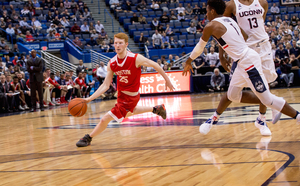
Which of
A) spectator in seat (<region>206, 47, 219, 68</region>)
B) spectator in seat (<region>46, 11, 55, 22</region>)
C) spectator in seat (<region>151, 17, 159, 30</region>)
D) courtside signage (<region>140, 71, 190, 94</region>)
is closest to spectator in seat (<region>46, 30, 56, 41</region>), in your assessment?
spectator in seat (<region>46, 11, 55, 22</region>)

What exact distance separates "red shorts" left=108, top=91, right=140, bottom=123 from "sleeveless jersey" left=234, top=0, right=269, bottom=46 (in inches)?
68.0

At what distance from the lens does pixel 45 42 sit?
1803 cm

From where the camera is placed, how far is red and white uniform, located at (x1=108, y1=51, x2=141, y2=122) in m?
4.56

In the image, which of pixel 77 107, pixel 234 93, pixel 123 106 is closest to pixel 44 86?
pixel 77 107

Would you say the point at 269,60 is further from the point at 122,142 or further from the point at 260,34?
the point at 122,142

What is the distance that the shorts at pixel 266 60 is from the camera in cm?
430

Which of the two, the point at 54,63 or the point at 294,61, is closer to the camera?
the point at 294,61

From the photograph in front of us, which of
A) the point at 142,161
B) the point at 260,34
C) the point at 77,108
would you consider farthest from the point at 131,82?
the point at 260,34

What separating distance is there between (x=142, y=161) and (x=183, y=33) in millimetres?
17999

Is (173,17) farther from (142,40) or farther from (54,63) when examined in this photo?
(54,63)

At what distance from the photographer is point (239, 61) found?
157 inches

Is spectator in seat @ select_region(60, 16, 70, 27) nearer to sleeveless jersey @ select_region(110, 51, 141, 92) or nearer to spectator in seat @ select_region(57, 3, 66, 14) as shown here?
spectator in seat @ select_region(57, 3, 66, 14)

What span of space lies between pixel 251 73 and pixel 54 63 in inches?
592

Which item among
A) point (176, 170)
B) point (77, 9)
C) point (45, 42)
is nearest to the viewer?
point (176, 170)
